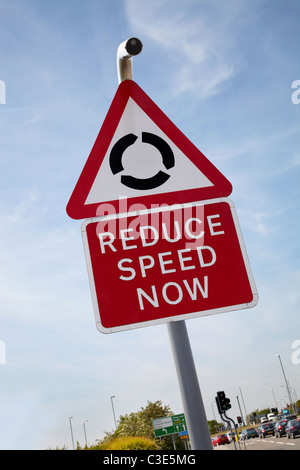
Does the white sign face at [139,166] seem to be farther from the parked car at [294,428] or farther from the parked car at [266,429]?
the parked car at [266,429]

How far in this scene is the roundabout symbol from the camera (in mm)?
1836

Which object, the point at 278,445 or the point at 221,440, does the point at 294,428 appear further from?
the point at 221,440

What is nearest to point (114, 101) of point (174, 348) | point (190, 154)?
point (190, 154)

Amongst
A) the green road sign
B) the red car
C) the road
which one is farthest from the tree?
the red car

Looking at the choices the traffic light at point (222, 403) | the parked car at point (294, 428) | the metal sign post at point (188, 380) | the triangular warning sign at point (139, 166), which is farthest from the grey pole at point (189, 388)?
the parked car at point (294, 428)

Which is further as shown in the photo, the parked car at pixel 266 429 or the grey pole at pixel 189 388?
the parked car at pixel 266 429

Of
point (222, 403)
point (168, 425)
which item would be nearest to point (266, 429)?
point (168, 425)

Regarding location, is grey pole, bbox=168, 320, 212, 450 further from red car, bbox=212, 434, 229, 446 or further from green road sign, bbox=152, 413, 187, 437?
red car, bbox=212, 434, 229, 446

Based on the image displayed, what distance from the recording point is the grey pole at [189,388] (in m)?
1.53

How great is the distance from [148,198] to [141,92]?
0.57 m

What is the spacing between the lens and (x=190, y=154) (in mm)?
1959

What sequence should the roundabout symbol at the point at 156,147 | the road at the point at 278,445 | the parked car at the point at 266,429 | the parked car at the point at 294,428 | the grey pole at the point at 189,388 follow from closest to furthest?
1. the grey pole at the point at 189,388
2. the roundabout symbol at the point at 156,147
3. the road at the point at 278,445
4. the parked car at the point at 294,428
5. the parked car at the point at 266,429

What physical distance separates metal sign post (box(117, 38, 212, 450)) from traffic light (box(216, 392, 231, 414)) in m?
23.3

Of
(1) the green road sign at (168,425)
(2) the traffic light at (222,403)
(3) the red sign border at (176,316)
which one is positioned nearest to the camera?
(3) the red sign border at (176,316)
